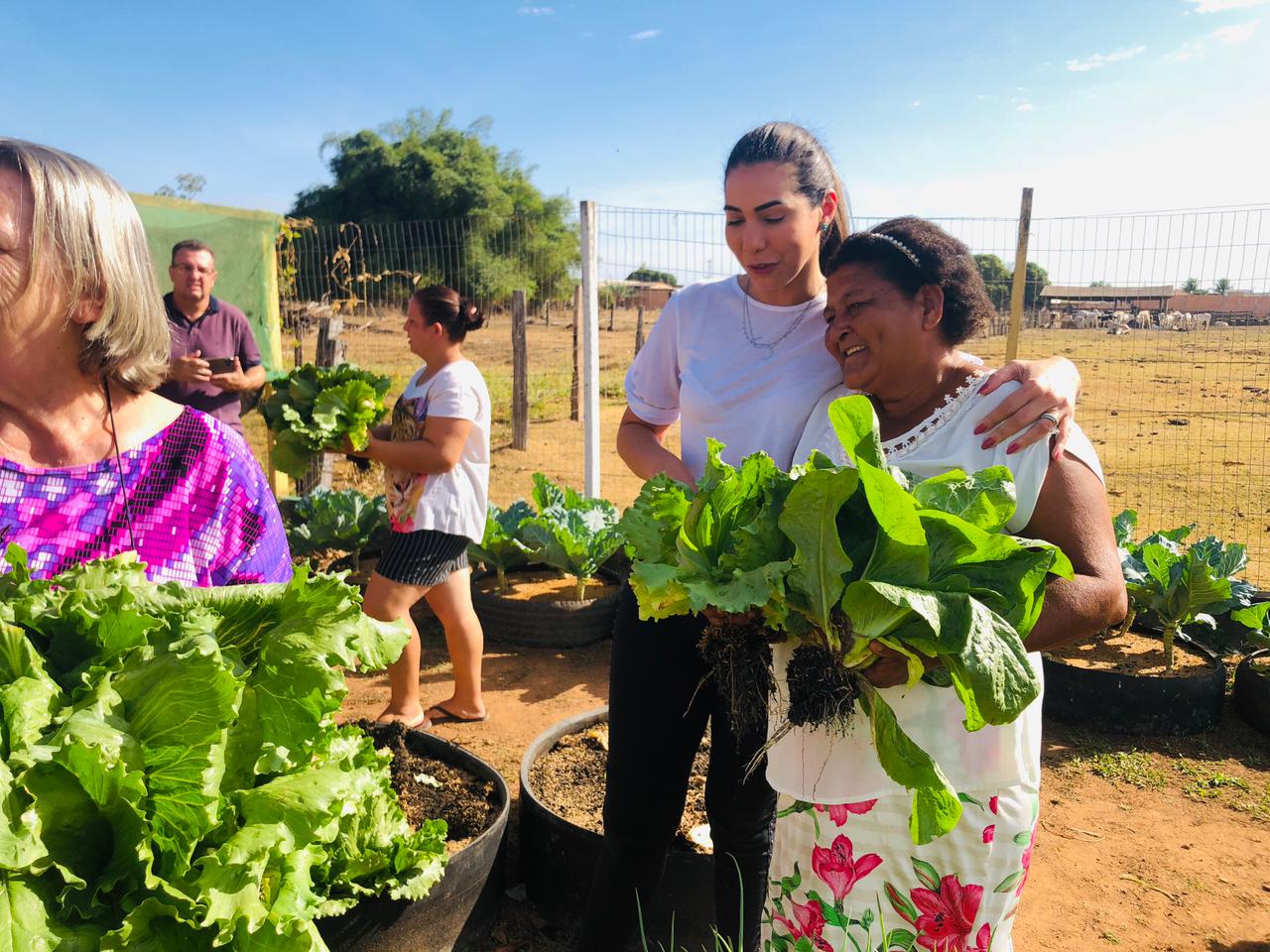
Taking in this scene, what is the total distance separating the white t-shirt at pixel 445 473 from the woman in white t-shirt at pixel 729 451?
1.70 metres

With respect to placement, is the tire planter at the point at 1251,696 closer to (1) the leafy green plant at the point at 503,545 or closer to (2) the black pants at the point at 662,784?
(2) the black pants at the point at 662,784

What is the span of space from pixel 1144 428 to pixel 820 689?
44.6 ft

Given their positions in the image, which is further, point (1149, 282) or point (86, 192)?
point (1149, 282)

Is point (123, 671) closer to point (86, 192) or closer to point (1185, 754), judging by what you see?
point (86, 192)

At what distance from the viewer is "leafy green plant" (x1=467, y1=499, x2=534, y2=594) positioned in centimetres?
581

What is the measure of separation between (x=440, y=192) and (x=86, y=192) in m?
30.0

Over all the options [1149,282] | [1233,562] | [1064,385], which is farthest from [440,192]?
[1064,385]

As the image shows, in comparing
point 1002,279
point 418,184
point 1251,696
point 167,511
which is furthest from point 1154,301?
point 418,184

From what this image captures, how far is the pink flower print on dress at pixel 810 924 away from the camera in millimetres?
1816

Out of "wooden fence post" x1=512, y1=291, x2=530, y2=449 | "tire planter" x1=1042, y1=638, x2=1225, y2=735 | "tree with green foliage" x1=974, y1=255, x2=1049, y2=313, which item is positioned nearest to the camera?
"tire planter" x1=1042, y1=638, x2=1225, y2=735

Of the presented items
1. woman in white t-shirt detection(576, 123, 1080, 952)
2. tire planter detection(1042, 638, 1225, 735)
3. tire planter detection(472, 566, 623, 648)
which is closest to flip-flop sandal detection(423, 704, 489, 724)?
tire planter detection(472, 566, 623, 648)

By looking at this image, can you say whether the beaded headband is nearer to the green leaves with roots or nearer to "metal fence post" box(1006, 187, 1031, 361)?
the green leaves with roots

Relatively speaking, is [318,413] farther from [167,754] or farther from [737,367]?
[167,754]

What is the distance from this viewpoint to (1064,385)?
6.10 ft
